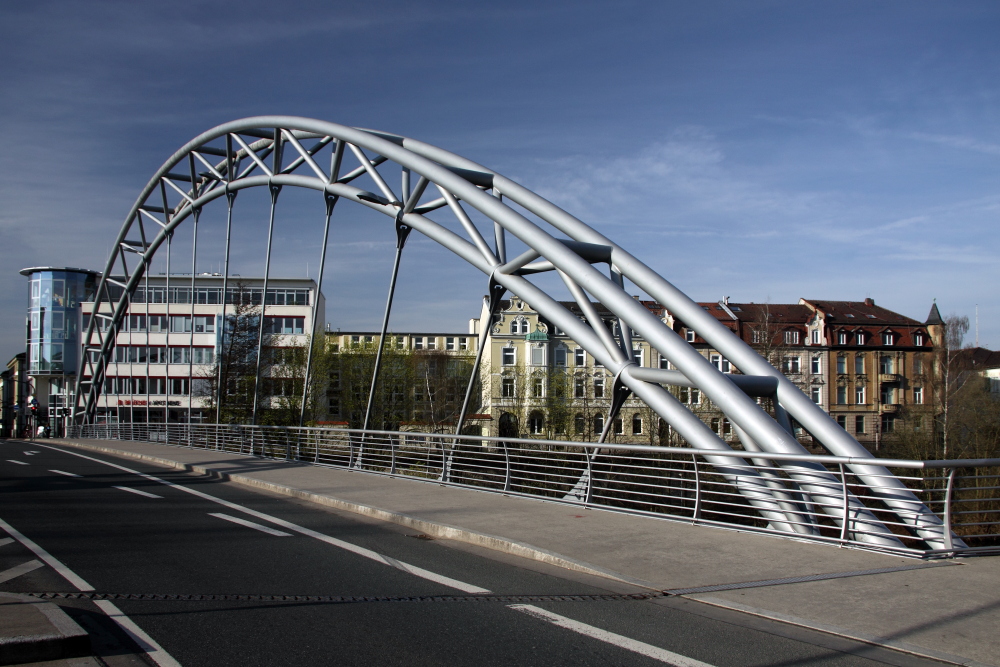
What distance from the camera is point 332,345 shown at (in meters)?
55.0

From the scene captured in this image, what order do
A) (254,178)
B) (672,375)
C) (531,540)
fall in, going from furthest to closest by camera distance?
(254,178) → (672,375) → (531,540)

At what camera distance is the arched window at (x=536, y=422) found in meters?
49.2

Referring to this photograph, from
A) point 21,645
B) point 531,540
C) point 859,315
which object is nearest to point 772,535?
point 531,540

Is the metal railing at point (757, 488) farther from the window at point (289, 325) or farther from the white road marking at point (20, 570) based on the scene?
the window at point (289, 325)

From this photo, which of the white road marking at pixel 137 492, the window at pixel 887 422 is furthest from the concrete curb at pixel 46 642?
the window at pixel 887 422

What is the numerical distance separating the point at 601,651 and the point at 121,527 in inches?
270

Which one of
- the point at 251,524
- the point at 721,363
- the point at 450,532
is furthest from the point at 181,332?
the point at 450,532

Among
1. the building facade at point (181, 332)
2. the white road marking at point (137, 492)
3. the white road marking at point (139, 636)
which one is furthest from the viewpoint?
the building facade at point (181, 332)

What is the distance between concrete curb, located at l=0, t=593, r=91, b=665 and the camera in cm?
433

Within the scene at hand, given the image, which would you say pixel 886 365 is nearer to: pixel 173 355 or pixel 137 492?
pixel 173 355

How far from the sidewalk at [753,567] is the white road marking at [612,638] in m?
1.07

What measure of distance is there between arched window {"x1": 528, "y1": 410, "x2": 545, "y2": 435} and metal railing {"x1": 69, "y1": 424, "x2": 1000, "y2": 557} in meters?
29.2

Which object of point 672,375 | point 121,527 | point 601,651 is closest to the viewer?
point 601,651

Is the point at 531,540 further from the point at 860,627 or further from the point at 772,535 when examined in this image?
the point at 860,627
